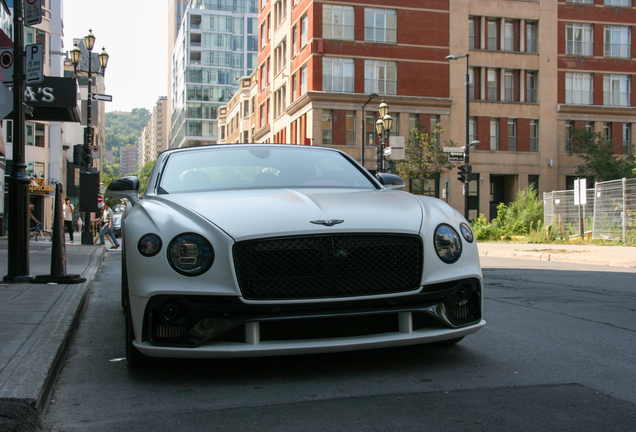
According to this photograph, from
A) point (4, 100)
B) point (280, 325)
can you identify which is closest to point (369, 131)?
point (4, 100)

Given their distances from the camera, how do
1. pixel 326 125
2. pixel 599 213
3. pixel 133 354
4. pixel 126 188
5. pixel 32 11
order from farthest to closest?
1. pixel 326 125
2. pixel 599 213
3. pixel 32 11
4. pixel 126 188
5. pixel 133 354

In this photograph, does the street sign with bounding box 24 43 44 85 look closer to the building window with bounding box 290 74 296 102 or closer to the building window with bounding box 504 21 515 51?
the building window with bounding box 290 74 296 102

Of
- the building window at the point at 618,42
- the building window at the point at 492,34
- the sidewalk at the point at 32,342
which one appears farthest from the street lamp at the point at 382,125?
the building window at the point at 618,42

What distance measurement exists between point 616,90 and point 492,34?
32.8 ft

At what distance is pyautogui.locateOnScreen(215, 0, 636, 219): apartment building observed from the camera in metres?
43.5

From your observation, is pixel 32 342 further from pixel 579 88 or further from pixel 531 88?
pixel 579 88

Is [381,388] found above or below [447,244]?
below

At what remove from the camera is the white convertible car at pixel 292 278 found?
3.68 meters

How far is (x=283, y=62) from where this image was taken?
51.8 m

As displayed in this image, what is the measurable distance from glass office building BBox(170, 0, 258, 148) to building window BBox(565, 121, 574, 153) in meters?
69.0

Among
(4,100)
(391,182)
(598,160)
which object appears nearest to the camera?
(391,182)

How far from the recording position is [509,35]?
151 ft

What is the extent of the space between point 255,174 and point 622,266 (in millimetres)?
11080

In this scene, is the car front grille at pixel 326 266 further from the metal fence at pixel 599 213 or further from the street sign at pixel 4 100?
the metal fence at pixel 599 213
